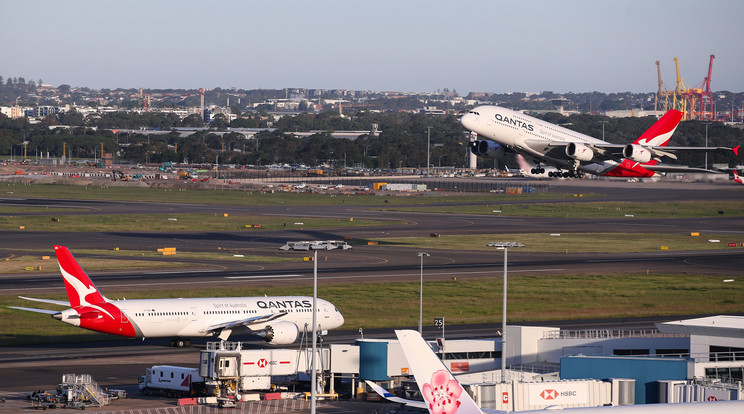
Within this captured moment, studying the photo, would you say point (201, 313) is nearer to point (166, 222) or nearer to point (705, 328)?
point (705, 328)

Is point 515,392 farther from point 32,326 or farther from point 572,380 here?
point 32,326

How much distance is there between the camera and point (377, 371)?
220ft

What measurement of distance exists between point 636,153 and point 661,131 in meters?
5.99

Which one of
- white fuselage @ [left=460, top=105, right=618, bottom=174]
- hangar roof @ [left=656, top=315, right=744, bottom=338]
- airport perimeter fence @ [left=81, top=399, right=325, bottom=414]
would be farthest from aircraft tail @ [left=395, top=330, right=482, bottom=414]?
white fuselage @ [left=460, top=105, right=618, bottom=174]

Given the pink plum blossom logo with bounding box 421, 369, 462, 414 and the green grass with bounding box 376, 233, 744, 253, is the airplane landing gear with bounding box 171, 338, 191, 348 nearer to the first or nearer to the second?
the pink plum blossom logo with bounding box 421, 369, 462, 414

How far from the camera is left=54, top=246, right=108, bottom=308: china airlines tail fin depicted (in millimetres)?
77812

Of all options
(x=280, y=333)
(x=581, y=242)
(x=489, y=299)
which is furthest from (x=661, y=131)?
(x=581, y=242)

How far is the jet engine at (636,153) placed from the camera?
330 feet

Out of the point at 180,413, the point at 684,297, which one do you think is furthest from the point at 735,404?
the point at 684,297

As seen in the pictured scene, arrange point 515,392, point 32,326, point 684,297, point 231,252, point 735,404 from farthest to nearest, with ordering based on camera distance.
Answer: point 231,252 < point 684,297 < point 32,326 < point 515,392 < point 735,404

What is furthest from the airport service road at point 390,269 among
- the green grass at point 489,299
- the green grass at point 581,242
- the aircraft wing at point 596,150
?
the aircraft wing at point 596,150

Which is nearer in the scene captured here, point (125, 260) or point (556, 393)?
point (556, 393)

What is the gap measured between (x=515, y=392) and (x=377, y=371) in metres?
11.8

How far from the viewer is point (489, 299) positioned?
4230 inches
